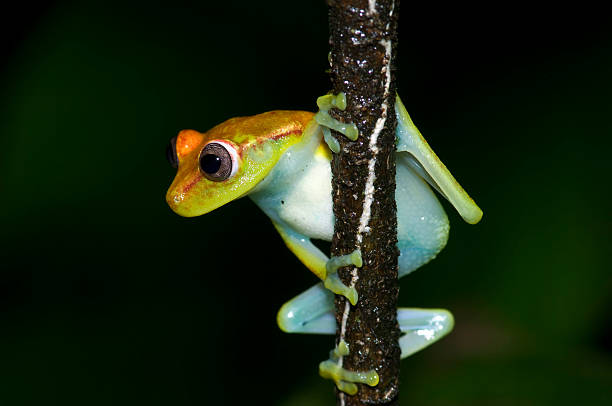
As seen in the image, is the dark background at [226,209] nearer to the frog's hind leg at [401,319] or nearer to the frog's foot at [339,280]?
the frog's hind leg at [401,319]

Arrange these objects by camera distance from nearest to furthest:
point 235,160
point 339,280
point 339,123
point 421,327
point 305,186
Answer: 1. point 339,123
2. point 339,280
3. point 235,160
4. point 305,186
5. point 421,327

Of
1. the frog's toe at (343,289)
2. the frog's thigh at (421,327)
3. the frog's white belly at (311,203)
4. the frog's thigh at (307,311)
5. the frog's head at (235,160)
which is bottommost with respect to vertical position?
the frog's thigh at (421,327)

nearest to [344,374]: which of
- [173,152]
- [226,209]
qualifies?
[173,152]

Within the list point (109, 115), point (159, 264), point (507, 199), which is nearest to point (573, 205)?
point (507, 199)

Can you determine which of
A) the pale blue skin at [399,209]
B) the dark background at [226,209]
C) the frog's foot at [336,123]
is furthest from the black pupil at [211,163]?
the dark background at [226,209]

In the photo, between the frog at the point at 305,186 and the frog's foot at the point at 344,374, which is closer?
the frog's foot at the point at 344,374

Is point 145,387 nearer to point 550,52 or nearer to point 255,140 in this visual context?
point 255,140

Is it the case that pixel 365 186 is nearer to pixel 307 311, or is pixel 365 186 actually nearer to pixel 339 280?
pixel 339 280

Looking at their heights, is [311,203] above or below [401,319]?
above
